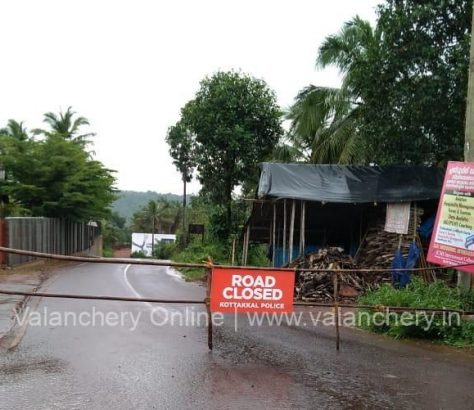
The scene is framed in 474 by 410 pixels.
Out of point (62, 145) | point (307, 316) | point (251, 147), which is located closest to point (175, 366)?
point (307, 316)

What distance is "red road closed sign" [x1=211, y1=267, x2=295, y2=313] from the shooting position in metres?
7.33

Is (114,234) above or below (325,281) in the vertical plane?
below

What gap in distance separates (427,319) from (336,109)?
562 inches

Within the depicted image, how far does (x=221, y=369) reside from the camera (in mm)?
6523

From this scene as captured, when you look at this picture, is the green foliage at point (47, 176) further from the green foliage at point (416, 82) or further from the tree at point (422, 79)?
the tree at point (422, 79)

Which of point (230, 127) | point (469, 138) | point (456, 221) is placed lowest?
point (456, 221)

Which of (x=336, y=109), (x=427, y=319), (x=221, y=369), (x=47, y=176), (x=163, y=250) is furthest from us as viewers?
(x=163, y=250)

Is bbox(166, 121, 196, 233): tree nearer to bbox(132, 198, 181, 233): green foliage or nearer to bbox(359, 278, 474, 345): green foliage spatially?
bbox(359, 278, 474, 345): green foliage

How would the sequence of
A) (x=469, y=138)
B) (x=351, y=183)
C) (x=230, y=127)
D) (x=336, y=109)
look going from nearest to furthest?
(x=469, y=138)
(x=351, y=183)
(x=336, y=109)
(x=230, y=127)

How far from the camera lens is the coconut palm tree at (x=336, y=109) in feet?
67.4

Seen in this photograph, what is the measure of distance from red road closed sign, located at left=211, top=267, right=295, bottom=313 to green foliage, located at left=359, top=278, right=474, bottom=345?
261cm

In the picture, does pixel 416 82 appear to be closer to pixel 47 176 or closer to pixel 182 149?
pixel 182 149

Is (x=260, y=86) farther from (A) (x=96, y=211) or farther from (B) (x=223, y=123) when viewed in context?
(A) (x=96, y=211)

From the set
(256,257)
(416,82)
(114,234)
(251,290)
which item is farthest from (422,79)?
(114,234)
